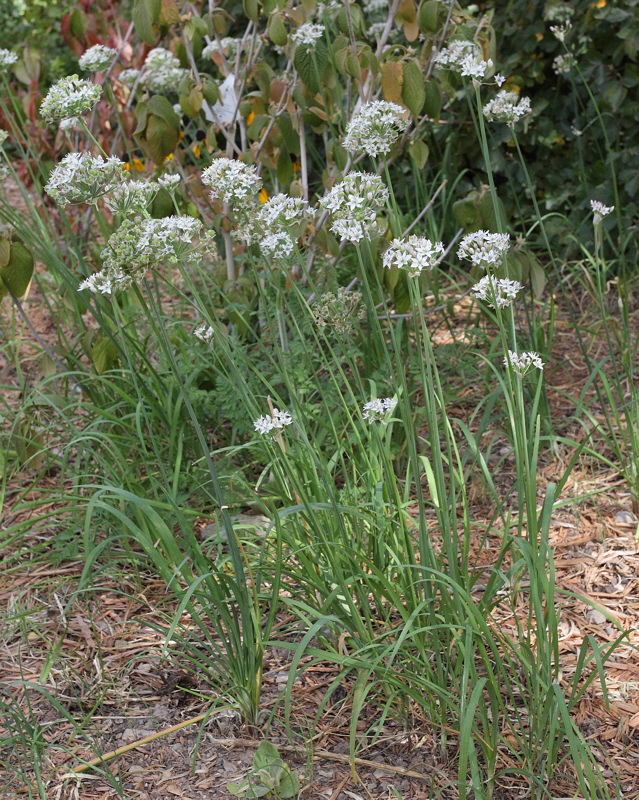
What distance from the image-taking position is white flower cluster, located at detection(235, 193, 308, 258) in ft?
5.69

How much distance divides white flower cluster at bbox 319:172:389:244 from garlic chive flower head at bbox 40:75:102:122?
2.09 feet

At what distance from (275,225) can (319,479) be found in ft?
2.25

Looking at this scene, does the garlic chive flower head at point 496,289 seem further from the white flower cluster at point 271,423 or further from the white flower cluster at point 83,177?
the white flower cluster at point 83,177

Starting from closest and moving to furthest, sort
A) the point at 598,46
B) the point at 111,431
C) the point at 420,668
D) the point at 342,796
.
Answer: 1. the point at 342,796
2. the point at 420,668
3. the point at 111,431
4. the point at 598,46

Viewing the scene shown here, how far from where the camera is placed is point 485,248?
5.12ft

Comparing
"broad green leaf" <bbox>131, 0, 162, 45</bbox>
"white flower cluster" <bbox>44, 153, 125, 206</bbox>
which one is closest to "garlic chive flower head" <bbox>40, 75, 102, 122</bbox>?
"white flower cluster" <bbox>44, 153, 125, 206</bbox>

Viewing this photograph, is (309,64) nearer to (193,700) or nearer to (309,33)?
(309,33)

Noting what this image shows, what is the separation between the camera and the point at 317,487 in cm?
191

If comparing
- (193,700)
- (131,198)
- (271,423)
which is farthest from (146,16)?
(193,700)

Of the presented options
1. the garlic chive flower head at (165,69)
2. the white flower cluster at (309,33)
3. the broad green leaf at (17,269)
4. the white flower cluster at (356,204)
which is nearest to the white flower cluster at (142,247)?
the white flower cluster at (356,204)

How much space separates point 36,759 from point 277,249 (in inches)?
45.0

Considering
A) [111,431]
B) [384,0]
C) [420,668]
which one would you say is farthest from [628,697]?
[384,0]

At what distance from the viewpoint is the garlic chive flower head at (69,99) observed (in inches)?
72.8

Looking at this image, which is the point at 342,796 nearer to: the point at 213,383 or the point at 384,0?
the point at 213,383
